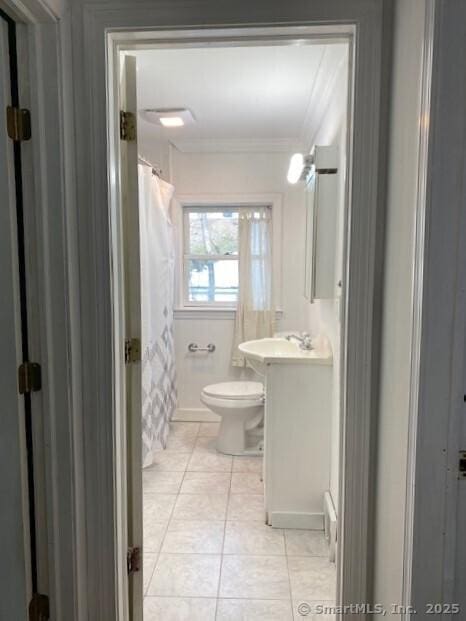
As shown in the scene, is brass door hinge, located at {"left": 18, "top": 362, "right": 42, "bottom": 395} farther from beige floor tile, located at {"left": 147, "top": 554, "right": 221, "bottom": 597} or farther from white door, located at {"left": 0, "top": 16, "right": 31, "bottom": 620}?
beige floor tile, located at {"left": 147, "top": 554, "right": 221, "bottom": 597}

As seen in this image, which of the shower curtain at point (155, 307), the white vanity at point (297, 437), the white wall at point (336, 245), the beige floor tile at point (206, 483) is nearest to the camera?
the white wall at point (336, 245)

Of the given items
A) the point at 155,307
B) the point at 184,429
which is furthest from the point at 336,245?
the point at 184,429

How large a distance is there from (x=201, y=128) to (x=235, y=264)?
3.72 ft

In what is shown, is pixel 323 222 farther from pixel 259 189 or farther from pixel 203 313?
pixel 203 313

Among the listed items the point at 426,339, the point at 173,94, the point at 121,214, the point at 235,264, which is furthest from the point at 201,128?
the point at 426,339

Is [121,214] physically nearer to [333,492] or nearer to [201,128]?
[333,492]

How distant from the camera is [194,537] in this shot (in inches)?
90.9

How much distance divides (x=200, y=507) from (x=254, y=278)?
6.22ft

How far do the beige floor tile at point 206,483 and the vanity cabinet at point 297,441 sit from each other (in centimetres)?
50

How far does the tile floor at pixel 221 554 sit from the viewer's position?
6.07 ft

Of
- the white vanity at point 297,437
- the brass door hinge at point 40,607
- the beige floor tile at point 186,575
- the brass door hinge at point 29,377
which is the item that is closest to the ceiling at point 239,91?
the brass door hinge at point 29,377

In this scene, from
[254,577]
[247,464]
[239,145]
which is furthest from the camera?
[239,145]

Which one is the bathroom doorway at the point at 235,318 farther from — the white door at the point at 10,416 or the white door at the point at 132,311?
the white door at the point at 10,416

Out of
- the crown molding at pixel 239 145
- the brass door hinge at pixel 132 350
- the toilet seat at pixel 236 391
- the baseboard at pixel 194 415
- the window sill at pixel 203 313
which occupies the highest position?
the crown molding at pixel 239 145
